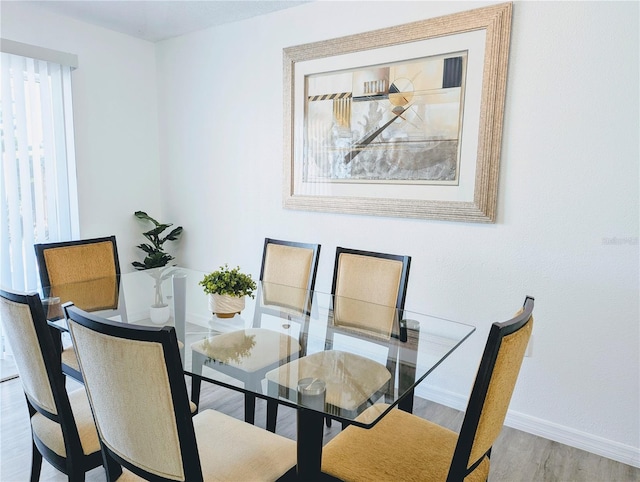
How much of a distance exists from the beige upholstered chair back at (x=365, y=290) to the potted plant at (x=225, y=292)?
0.49m

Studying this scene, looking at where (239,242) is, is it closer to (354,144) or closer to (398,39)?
(354,144)

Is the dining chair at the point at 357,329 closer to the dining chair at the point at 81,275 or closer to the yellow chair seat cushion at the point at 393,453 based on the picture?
the yellow chair seat cushion at the point at 393,453

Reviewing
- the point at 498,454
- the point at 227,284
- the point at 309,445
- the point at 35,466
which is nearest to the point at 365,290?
the point at 227,284

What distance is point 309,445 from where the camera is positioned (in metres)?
1.33

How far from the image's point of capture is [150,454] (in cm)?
117

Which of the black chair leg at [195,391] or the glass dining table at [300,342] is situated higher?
the glass dining table at [300,342]

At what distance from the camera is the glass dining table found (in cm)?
134

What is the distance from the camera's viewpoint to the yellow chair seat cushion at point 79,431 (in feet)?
4.91

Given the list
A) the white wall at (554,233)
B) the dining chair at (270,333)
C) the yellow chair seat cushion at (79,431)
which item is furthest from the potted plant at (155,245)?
the yellow chair seat cushion at (79,431)

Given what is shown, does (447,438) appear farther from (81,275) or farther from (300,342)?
(81,275)

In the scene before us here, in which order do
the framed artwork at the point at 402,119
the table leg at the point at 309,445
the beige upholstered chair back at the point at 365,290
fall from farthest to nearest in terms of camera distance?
the framed artwork at the point at 402,119 < the beige upholstered chair back at the point at 365,290 < the table leg at the point at 309,445

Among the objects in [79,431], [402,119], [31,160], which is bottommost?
[79,431]

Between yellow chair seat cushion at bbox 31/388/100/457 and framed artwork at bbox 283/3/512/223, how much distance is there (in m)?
1.92

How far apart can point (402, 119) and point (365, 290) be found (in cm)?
109
